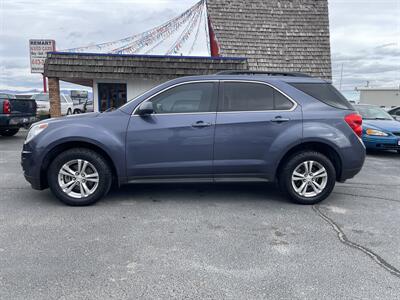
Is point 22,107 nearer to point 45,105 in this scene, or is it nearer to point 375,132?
point 45,105

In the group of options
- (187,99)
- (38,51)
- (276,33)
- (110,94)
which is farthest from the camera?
(38,51)

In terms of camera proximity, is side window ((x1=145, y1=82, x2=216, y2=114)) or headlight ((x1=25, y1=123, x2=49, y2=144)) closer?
headlight ((x1=25, y1=123, x2=49, y2=144))

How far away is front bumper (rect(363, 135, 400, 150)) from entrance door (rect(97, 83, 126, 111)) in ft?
26.0

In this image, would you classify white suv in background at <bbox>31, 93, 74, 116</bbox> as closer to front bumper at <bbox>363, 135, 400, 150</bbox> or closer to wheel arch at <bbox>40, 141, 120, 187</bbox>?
wheel arch at <bbox>40, 141, 120, 187</bbox>

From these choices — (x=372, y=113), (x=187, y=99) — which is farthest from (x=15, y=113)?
(x=372, y=113)

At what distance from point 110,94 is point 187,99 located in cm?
773

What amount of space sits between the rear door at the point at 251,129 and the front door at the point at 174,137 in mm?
149

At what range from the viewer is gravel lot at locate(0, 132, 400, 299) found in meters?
2.55

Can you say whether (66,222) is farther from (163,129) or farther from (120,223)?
(163,129)

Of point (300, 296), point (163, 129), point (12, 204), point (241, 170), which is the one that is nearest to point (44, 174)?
point (12, 204)

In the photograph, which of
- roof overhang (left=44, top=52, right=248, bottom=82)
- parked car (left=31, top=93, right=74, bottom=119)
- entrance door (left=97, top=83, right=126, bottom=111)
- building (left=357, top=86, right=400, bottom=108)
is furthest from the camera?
building (left=357, top=86, right=400, bottom=108)

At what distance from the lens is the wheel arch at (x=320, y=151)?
14.5 ft

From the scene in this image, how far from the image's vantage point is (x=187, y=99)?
4.36 meters

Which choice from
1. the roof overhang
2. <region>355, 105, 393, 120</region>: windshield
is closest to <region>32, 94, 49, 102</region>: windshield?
the roof overhang
